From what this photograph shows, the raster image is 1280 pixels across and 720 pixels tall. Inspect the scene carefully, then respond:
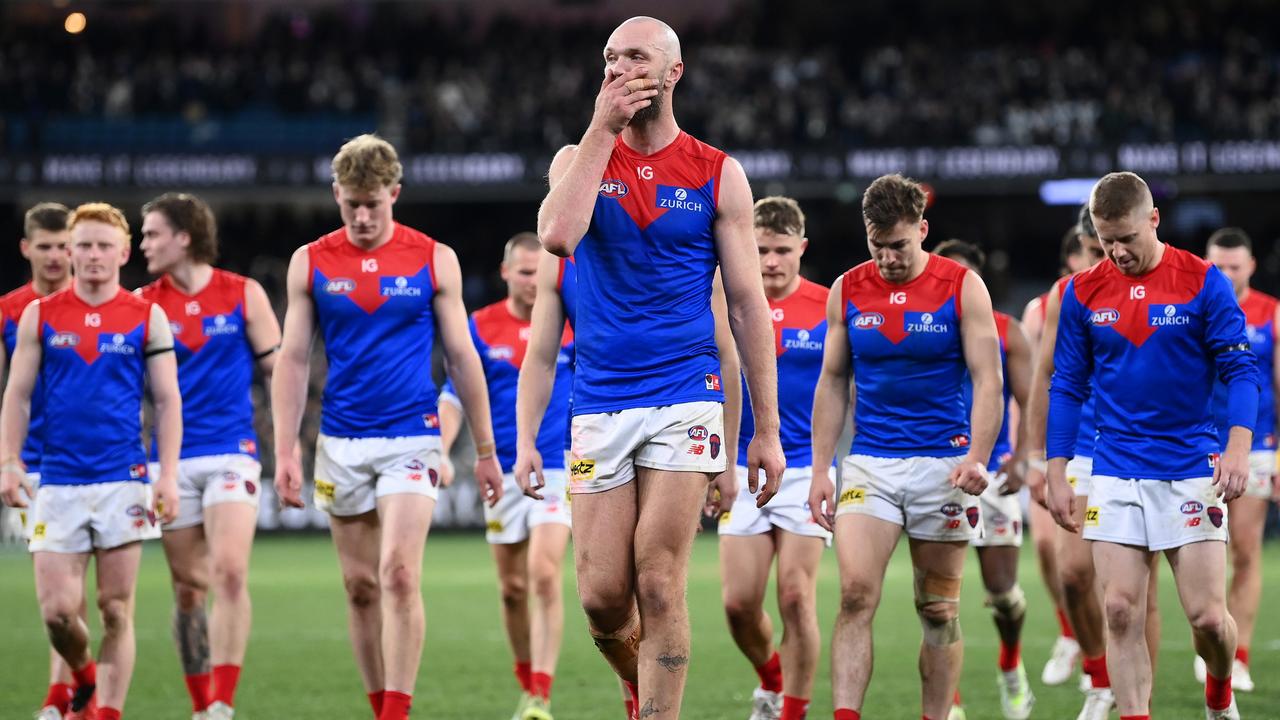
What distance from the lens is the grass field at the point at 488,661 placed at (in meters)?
9.30

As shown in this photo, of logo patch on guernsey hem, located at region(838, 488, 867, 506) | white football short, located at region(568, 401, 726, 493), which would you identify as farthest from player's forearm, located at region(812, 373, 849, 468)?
white football short, located at region(568, 401, 726, 493)

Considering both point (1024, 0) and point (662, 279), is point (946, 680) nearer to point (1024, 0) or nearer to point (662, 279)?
point (662, 279)

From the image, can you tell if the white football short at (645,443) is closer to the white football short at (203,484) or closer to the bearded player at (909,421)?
the bearded player at (909,421)

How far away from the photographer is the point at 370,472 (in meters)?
7.68

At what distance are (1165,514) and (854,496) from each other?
53.9 inches

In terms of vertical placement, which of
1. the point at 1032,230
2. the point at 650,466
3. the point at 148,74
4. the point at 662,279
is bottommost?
the point at 650,466

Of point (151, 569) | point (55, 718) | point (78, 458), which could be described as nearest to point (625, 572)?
point (78, 458)

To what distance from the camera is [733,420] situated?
6012 mm

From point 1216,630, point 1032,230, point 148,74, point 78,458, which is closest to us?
point 1216,630

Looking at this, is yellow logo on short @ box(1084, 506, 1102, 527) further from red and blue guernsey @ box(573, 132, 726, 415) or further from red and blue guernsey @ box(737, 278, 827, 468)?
red and blue guernsey @ box(573, 132, 726, 415)

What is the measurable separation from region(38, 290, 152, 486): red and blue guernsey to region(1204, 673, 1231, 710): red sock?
208 inches

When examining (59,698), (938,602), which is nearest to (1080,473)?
(938,602)

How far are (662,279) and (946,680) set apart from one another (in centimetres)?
273

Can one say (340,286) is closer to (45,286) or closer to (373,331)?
(373,331)
